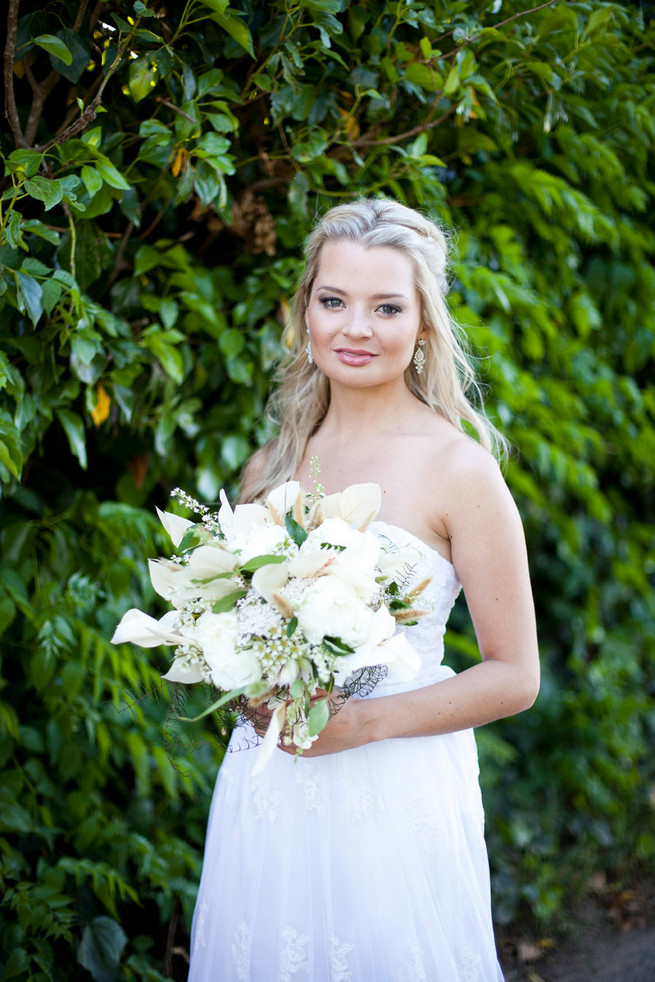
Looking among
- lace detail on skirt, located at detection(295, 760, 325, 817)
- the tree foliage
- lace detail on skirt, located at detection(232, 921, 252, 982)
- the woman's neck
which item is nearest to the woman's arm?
lace detail on skirt, located at detection(295, 760, 325, 817)

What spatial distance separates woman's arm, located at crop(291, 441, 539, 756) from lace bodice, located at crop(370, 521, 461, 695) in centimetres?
5

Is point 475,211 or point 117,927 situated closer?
point 117,927

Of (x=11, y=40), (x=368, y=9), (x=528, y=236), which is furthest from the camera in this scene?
(x=528, y=236)

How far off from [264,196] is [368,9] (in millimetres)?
609

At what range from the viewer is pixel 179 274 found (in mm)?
2424

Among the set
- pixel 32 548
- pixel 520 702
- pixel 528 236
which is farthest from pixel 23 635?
pixel 528 236

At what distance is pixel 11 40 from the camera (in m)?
1.79

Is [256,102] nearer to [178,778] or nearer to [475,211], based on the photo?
[475,211]

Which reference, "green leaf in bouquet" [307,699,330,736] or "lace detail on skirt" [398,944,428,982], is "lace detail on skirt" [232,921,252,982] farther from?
"green leaf in bouquet" [307,699,330,736]

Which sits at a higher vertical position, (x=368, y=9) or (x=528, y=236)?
(x=368, y=9)

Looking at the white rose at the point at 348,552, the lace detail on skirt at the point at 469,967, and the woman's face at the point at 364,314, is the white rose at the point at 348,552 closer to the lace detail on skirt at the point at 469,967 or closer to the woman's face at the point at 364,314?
the woman's face at the point at 364,314

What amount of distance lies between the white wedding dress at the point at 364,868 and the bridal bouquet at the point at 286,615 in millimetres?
362

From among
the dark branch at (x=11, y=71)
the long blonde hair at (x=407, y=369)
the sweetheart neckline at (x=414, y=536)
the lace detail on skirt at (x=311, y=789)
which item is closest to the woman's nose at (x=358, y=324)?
the long blonde hair at (x=407, y=369)

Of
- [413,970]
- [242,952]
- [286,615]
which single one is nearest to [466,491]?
[286,615]
